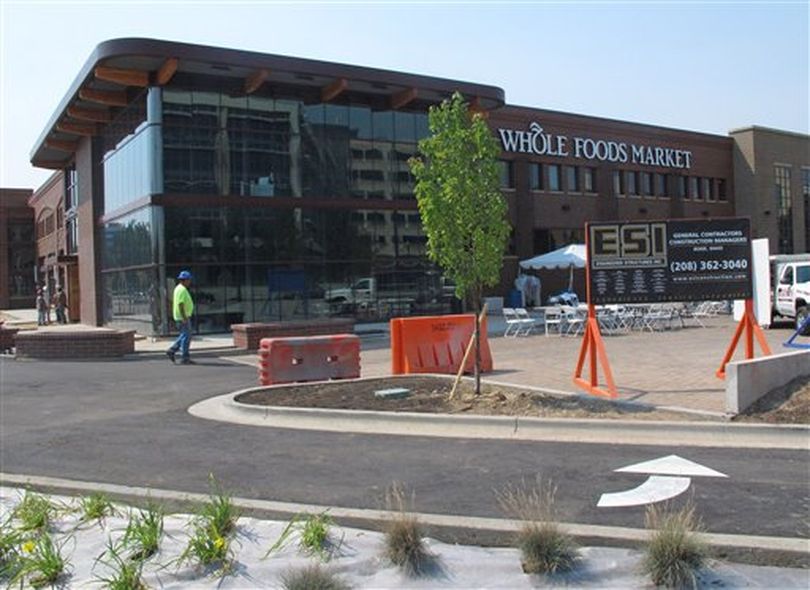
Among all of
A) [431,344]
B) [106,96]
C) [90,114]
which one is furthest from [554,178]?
[431,344]

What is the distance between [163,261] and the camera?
25.5 m

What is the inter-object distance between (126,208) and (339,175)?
716cm

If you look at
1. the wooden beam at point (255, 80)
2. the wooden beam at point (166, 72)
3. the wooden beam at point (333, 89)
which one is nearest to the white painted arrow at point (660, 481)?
the wooden beam at point (166, 72)

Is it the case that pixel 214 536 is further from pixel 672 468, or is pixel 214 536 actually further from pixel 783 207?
pixel 783 207

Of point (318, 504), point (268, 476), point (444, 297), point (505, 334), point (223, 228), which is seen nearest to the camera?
point (318, 504)

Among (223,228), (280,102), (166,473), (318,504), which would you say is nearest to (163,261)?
(223,228)

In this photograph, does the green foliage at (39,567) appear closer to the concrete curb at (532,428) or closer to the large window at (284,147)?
the concrete curb at (532,428)

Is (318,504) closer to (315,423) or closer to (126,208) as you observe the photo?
(315,423)

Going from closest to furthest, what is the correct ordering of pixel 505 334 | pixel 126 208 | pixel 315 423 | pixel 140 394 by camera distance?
pixel 315 423 < pixel 140 394 < pixel 505 334 < pixel 126 208

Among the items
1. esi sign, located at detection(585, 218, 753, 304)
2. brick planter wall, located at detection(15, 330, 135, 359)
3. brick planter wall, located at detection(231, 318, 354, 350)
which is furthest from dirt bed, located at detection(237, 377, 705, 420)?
brick planter wall, located at detection(15, 330, 135, 359)

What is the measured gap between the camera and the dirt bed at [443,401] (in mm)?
9047

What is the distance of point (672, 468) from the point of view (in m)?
6.88

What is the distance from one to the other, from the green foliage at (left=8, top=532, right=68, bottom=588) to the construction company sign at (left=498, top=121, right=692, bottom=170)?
34531mm

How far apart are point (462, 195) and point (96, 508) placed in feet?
18.8
